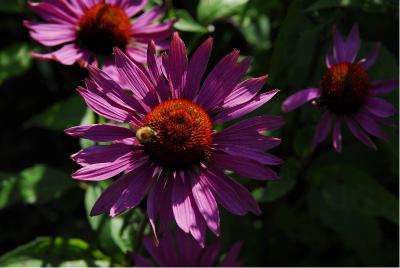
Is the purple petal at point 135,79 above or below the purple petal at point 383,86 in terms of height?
above

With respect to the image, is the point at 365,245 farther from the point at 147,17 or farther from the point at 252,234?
the point at 147,17

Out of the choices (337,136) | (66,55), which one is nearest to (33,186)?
(66,55)

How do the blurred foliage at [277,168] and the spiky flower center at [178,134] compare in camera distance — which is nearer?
the spiky flower center at [178,134]

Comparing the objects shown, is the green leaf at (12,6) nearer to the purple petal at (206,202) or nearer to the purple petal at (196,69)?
the purple petal at (196,69)

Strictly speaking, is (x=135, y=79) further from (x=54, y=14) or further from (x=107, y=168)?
(x=54, y=14)

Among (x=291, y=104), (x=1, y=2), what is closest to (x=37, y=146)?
(x=1, y=2)

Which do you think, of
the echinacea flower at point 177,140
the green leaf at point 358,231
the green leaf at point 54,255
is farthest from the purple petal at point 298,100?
the green leaf at point 54,255
